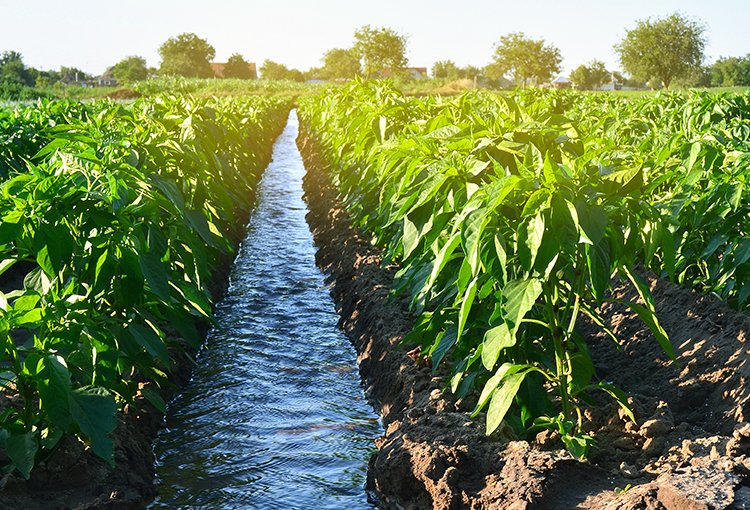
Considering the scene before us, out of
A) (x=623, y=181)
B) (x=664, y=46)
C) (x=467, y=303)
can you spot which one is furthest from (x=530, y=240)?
(x=664, y=46)

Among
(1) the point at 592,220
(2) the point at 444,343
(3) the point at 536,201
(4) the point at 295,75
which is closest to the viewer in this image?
(1) the point at 592,220

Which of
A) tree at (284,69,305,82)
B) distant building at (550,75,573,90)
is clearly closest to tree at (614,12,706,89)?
distant building at (550,75,573,90)

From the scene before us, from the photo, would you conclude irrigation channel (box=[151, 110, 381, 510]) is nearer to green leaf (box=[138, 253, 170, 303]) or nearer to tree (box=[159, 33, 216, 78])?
green leaf (box=[138, 253, 170, 303])

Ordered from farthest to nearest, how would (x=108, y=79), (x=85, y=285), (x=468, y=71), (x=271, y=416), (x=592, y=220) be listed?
1. (x=108, y=79)
2. (x=468, y=71)
3. (x=271, y=416)
4. (x=85, y=285)
5. (x=592, y=220)

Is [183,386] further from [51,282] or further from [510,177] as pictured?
[510,177]

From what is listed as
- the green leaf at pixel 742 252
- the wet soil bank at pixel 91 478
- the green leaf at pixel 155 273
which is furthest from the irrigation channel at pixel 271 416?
the green leaf at pixel 742 252

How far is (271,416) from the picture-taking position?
13.4 feet

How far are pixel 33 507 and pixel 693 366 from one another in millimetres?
3415

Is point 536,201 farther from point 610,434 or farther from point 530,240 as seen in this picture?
point 610,434

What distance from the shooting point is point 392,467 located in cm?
306

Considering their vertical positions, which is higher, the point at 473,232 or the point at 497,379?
the point at 473,232

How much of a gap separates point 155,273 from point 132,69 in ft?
331

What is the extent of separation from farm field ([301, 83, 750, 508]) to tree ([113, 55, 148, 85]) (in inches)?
3662

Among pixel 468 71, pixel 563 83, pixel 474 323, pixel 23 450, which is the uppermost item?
pixel 468 71
